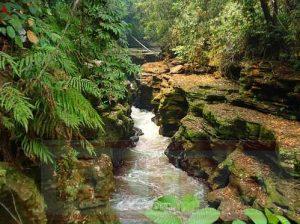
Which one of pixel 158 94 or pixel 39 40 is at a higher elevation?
pixel 39 40

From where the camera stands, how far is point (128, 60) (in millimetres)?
5664

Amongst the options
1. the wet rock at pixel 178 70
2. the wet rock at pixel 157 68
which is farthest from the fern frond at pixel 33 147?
the wet rock at pixel 157 68

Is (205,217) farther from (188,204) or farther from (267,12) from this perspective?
(267,12)

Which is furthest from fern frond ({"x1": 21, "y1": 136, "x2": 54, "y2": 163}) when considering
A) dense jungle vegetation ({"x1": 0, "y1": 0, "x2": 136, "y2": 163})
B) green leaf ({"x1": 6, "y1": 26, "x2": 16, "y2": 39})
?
green leaf ({"x1": 6, "y1": 26, "x2": 16, "y2": 39})

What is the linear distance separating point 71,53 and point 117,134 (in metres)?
6.40

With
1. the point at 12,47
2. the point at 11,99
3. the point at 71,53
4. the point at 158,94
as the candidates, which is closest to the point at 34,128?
the point at 11,99

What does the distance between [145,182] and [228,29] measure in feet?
20.3

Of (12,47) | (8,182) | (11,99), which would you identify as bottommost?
(8,182)

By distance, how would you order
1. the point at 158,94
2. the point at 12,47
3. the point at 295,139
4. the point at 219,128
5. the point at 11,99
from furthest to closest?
the point at 158,94, the point at 219,128, the point at 295,139, the point at 12,47, the point at 11,99

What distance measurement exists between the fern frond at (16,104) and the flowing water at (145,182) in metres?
5.04

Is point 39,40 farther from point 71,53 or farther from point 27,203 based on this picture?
point 27,203

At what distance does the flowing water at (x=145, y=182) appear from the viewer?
8.09 meters

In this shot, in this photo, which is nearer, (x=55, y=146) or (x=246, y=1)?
(x=55, y=146)

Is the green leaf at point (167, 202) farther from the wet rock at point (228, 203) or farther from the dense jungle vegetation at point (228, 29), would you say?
the dense jungle vegetation at point (228, 29)
